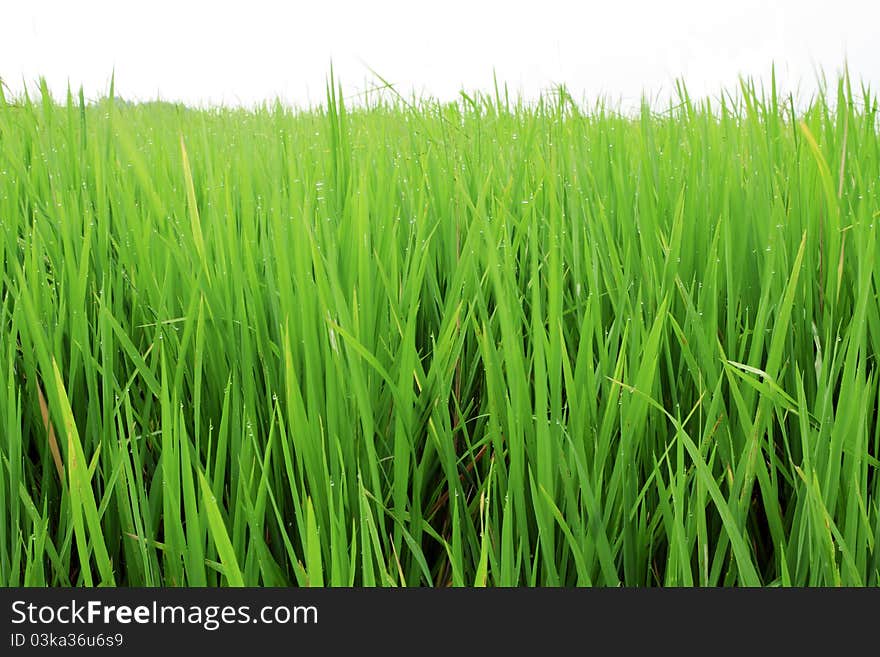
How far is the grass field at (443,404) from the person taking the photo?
0.53m

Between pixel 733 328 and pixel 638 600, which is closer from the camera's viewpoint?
pixel 638 600

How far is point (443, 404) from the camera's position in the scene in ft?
1.91

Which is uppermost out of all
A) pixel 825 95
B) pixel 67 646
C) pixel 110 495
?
pixel 825 95

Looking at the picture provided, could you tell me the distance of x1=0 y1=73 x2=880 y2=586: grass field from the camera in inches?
20.8

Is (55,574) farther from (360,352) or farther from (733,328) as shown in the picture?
(733,328)

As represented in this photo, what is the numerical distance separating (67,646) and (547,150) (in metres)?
1.10

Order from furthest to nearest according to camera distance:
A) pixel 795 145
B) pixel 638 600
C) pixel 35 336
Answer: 1. pixel 795 145
2. pixel 35 336
3. pixel 638 600

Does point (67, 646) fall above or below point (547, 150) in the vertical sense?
below

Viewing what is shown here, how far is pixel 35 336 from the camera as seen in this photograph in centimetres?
63

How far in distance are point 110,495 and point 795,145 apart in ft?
3.70

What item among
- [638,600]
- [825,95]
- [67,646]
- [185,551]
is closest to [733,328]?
[638,600]

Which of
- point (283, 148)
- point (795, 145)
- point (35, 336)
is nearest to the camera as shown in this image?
point (35, 336)

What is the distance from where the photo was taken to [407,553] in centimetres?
59

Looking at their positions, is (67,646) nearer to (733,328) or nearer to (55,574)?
(55,574)
